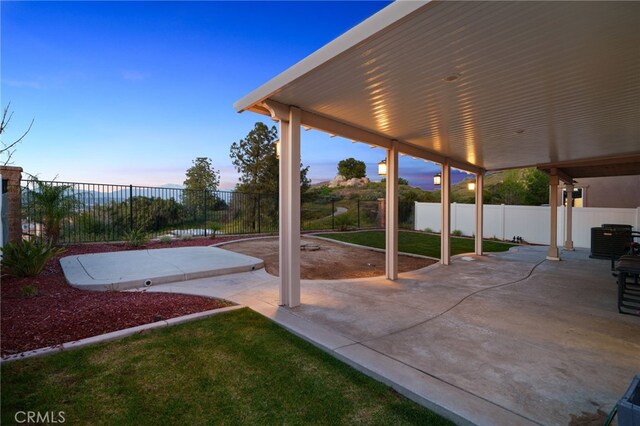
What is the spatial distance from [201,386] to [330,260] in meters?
5.67

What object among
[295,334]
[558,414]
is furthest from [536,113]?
[295,334]

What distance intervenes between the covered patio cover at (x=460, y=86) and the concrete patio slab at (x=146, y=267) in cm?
236

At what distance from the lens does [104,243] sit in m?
9.04

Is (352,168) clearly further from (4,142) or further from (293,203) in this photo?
(4,142)

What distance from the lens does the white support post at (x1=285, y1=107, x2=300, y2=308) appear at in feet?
13.7

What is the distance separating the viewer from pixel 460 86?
3.48 m

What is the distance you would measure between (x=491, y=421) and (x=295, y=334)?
78.2 inches

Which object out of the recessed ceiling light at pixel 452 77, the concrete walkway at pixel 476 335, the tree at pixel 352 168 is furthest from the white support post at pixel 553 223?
the tree at pixel 352 168

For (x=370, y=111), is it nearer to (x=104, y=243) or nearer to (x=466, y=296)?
(x=466, y=296)

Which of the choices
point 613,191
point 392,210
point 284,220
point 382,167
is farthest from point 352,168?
point 284,220

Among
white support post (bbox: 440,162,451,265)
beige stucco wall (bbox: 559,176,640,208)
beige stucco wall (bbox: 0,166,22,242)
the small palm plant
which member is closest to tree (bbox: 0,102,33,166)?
beige stucco wall (bbox: 0,166,22,242)

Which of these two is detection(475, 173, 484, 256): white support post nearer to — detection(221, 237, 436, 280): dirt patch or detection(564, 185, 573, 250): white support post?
detection(221, 237, 436, 280): dirt patch

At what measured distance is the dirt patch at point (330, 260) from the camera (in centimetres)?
660

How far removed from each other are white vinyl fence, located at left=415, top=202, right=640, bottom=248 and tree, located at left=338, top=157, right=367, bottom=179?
2367 cm
